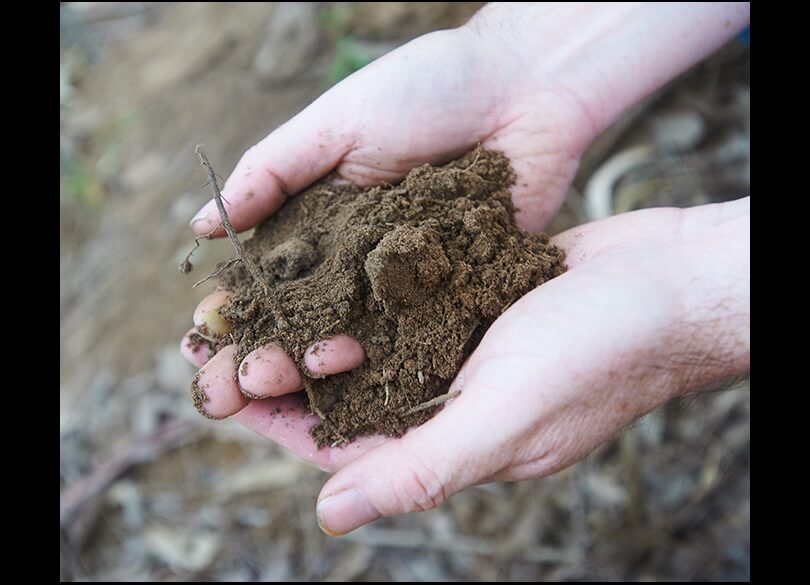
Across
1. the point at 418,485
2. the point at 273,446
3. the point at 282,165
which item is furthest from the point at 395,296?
the point at 273,446

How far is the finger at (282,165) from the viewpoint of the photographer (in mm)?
2137

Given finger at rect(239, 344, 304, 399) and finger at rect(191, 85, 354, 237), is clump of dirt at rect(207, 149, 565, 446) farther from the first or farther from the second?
finger at rect(191, 85, 354, 237)

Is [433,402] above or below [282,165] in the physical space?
below

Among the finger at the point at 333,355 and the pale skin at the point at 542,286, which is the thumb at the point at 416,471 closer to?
the pale skin at the point at 542,286

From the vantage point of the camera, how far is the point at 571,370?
161cm

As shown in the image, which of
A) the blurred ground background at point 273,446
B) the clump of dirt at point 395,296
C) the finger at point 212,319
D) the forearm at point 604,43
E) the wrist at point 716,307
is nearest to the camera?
the wrist at point 716,307

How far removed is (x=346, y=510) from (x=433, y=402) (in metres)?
0.34

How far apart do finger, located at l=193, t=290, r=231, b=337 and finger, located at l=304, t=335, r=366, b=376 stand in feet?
0.92

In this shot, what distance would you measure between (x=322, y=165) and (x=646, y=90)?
4.25 ft

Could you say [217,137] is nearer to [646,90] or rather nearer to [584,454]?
[646,90]

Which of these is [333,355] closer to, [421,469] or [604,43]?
[421,469]

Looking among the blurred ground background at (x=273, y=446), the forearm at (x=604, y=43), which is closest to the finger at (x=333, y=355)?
the blurred ground background at (x=273, y=446)

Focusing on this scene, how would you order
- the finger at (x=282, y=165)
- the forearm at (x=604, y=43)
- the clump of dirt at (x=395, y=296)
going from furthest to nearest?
the forearm at (x=604, y=43), the finger at (x=282, y=165), the clump of dirt at (x=395, y=296)

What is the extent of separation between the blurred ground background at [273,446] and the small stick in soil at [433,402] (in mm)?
792
